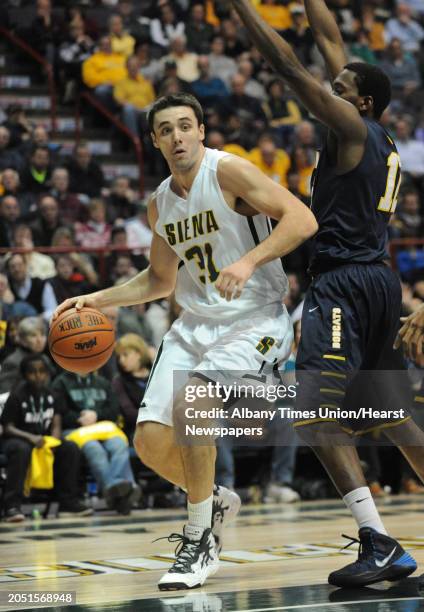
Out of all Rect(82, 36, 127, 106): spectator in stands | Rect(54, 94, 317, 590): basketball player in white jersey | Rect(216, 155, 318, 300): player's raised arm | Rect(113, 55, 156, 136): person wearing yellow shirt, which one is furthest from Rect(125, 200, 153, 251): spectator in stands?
Rect(216, 155, 318, 300): player's raised arm

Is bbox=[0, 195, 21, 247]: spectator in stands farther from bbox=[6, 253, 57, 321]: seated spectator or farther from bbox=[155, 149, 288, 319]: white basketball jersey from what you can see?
bbox=[155, 149, 288, 319]: white basketball jersey

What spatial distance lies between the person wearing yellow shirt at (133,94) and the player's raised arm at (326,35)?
8.32 metres

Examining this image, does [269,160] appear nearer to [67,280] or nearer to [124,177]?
[124,177]

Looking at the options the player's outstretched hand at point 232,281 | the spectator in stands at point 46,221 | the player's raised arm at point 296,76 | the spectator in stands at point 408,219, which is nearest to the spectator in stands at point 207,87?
the spectator in stands at point 408,219

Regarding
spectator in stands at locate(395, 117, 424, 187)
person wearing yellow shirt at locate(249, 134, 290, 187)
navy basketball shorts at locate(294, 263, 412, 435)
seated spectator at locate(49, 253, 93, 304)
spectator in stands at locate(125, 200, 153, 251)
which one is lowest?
navy basketball shorts at locate(294, 263, 412, 435)

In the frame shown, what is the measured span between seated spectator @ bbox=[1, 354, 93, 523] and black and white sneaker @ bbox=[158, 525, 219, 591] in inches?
143

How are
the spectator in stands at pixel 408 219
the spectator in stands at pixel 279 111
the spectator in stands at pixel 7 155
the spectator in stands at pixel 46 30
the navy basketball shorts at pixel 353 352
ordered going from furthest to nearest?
the spectator in stands at pixel 279 111, the spectator in stands at pixel 46 30, the spectator in stands at pixel 408 219, the spectator in stands at pixel 7 155, the navy basketball shorts at pixel 353 352

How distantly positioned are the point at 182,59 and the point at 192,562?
1059 cm

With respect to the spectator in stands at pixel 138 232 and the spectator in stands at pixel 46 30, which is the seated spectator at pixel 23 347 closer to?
the spectator in stands at pixel 138 232

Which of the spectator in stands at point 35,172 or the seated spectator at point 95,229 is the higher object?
the spectator in stands at point 35,172

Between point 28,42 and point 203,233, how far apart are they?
9667 mm

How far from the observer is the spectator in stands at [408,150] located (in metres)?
14.9

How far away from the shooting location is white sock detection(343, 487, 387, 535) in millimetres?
4641

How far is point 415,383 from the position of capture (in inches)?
370
